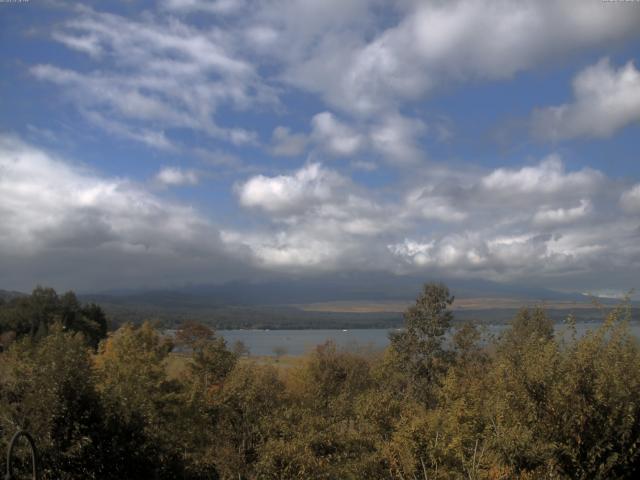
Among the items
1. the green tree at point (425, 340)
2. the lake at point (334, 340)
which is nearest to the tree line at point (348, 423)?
the lake at point (334, 340)

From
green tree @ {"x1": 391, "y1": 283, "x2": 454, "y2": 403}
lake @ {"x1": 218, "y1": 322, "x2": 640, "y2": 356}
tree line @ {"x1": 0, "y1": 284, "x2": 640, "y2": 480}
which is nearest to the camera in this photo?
tree line @ {"x1": 0, "y1": 284, "x2": 640, "y2": 480}

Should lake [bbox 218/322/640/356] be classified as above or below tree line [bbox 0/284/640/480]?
below

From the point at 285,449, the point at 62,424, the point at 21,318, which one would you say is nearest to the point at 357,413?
the point at 285,449

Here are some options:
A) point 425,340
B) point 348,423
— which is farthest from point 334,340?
point 348,423

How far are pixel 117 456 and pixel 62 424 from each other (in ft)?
5.38

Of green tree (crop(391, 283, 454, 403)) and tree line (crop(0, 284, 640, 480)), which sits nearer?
tree line (crop(0, 284, 640, 480))

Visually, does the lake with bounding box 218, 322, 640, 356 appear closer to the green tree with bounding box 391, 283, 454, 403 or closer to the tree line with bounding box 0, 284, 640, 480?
the tree line with bounding box 0, 284, 640, 480

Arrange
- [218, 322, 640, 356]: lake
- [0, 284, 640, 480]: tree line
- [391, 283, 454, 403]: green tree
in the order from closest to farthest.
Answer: [0, 284, 640, 480]: tree line, [218, 322, 640, 356]: lake, [391, 283, 454, 403]: green tree

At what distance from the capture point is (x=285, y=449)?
613 inches

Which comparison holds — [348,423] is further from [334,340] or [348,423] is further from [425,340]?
[334,340]

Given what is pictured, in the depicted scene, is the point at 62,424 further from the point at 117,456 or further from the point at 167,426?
the point at 167,426

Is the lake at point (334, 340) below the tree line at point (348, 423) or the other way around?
below

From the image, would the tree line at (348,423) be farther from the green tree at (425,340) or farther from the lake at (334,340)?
the green tree at (425,340)

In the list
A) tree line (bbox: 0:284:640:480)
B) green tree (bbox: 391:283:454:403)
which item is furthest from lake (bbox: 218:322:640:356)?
green tree (bbox: 391:283:454:403)
